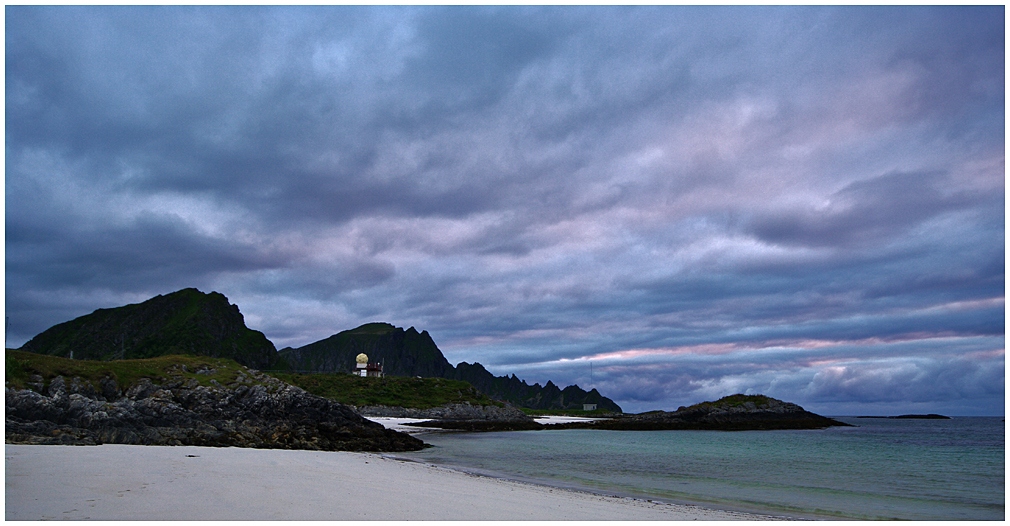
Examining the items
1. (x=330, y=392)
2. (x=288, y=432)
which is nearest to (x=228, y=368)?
(x=288, y=432)

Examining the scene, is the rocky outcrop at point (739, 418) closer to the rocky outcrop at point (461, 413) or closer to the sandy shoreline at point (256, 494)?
the rocky outcrop at point (461, 413)

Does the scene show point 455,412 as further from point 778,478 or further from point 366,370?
point 778,478

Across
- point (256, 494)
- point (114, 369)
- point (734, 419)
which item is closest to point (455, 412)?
point (734, 419)

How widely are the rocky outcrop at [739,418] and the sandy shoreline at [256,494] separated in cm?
9835

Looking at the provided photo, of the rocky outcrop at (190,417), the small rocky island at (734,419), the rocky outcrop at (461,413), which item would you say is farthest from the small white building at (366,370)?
the rocky outcrop at (190,417)

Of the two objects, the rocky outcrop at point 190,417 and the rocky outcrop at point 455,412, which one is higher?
the rocky outcrop at point 190,417

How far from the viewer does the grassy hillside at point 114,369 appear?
40.6 metres

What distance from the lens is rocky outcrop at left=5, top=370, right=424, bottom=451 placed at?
33594mm

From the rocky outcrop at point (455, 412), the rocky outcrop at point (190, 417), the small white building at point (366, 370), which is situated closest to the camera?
the rocky outcrop at point (190, 417)

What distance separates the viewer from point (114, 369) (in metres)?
47.0

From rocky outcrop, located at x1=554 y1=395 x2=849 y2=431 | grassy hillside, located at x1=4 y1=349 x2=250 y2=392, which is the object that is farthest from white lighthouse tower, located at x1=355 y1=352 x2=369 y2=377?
grassy hillside, located at x1=4 y1=349 x2=250 y2=392

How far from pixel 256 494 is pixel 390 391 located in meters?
128

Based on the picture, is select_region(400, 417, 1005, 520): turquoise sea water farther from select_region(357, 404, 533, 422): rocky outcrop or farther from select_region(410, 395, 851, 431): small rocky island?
select_region(357, 404, 533, 422): rocky outcrop

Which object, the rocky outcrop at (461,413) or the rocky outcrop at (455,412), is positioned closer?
the rocky outcrop at (461,413)
